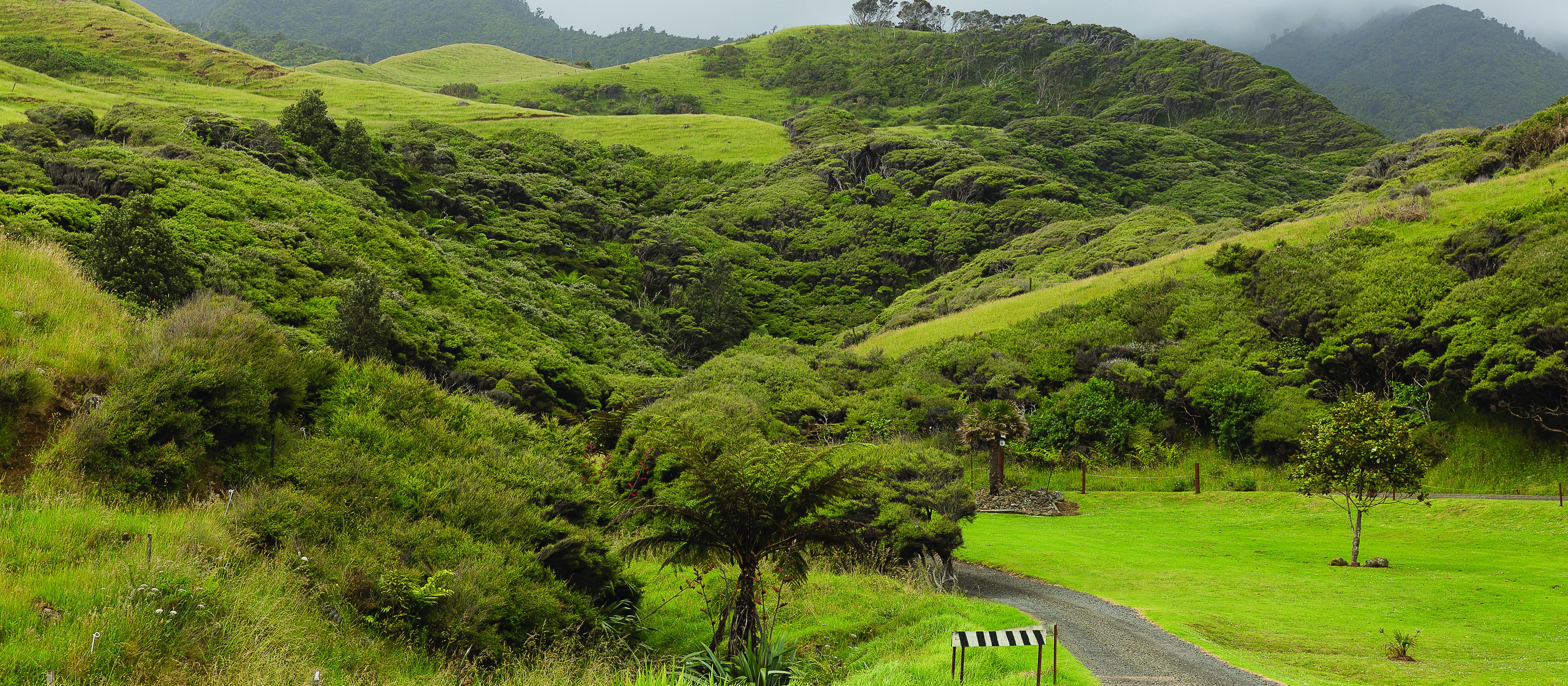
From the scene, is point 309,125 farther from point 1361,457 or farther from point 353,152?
point 1361,457

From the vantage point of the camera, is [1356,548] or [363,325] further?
[363,325]

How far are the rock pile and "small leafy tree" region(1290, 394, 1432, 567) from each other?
10.4m

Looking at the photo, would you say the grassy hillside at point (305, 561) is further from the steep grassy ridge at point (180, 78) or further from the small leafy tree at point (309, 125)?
the steep grassy ridge at point (180, 78)

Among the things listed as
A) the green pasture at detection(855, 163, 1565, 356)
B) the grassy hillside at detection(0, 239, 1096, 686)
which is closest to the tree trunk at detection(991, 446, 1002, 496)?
the green pasture at detection(855, 163, 1565, 356)

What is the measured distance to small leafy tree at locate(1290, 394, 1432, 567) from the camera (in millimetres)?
17484

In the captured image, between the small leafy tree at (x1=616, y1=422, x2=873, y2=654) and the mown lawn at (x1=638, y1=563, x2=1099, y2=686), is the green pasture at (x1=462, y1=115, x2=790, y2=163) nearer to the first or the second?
the mown lawn at (x1=638, y1=563, x2=1099, y2=686)

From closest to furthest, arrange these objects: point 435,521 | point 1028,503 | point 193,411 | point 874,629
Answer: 1. point 193,411
2. point 435,521
3. point 874,629
4. point 1028,503

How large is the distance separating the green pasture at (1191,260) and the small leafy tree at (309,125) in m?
41.6

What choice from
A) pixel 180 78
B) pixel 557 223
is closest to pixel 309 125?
pixel 557 223

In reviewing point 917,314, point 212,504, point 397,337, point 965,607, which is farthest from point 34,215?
point 917,314

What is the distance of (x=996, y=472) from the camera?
3075cm

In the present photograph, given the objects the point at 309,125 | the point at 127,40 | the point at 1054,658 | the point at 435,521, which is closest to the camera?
the point at 1054,658

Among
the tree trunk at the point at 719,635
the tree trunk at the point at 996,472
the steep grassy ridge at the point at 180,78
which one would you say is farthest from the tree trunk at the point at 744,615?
the steep grassy ridge at the point at 180,78

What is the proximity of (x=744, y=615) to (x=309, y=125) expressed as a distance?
58729mm
